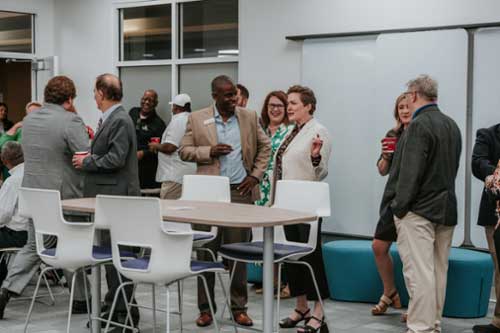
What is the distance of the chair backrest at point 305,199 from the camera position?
5.31m

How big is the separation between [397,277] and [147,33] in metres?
5.29

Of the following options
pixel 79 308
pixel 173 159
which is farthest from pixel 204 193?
pixel 173 159

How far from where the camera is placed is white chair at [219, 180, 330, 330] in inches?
199

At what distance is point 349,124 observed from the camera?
8102 millimetres

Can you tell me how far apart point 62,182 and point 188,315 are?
1362 millimetres

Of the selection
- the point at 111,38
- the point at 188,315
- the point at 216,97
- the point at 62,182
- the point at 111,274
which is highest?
the point at 111,38

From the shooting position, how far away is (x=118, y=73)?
10.7 metres

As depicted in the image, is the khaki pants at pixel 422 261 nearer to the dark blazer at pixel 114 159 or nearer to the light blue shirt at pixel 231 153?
the light blue shirt at pixel 231 153

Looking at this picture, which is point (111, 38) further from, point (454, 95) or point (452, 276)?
point (452, 276)

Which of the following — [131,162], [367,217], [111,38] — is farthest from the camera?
[111,38]

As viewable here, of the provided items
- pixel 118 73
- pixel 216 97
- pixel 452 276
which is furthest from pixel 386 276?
pixel 118 73

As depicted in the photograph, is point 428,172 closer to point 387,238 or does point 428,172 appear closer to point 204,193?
point 387,238

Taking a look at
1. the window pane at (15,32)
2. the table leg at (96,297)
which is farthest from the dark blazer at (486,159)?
the window pane at (15,32)

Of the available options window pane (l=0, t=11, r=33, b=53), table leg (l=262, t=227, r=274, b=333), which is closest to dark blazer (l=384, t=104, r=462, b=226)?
table leg (l=262, t=227, r=274, b=333)
